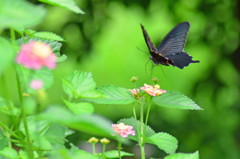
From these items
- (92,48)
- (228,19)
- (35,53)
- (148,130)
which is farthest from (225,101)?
(35,53)

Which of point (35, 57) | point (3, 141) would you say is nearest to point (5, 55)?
point (35, 57)

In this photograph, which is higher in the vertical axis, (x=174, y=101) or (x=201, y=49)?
(x=174, y=101)

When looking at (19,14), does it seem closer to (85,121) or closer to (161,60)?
(85,121)

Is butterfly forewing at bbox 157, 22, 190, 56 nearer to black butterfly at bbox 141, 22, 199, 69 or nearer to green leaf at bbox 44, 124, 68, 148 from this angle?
black butterfly at bbox 141, 22, 199, 69

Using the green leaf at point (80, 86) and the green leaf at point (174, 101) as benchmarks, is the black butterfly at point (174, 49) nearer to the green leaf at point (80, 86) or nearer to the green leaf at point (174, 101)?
the green leaf at point (174, 101)

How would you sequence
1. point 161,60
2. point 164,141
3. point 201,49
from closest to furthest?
point 164,141 → point 161,60 → point 201,49

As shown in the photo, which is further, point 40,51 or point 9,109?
point 9,109

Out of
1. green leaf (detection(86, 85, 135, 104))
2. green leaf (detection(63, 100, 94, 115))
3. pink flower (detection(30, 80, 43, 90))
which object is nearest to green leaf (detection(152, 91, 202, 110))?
green leaf (detection(86, 85, 135, 104))
